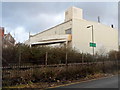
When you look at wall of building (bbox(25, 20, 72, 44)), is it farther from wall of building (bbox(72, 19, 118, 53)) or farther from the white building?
wall of building (bbox(72, 19, 118, 53))

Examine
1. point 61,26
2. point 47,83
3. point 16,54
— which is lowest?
point 47,83

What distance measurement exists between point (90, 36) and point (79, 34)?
10.4 ft

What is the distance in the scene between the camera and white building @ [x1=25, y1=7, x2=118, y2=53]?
30.4 m

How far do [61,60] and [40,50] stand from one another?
208 centimetres

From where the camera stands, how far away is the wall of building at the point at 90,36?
30823mm

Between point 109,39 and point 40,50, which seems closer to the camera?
point 40,50

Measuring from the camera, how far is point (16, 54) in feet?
34.3

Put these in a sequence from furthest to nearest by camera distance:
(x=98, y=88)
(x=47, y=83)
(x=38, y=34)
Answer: (x=38, y=34) → (x=47, y=83) → (x=98, y=88)

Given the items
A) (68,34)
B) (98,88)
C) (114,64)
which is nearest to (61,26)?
(68,34)

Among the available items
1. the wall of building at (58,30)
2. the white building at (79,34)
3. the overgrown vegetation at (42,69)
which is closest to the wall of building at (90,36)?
the white building at (79,34)

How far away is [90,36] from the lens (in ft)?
108

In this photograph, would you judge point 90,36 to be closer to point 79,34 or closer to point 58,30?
point 79,34

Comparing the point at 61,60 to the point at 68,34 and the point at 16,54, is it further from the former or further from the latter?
the point at 68,34

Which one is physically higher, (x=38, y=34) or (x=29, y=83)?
(x=38, y=34)
